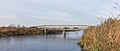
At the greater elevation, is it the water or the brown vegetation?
the brown vegetation

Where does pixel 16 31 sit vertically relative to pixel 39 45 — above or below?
above

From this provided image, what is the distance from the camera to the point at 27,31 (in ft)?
233

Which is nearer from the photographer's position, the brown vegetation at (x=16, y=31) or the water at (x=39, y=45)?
the water at (x=39, y=45)

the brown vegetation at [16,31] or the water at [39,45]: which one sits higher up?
the brown vegetation at [16,31]

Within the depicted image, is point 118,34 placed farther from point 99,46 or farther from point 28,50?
point 28,50

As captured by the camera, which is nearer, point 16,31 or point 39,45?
point 39,45

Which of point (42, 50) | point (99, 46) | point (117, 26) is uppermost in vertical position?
point (117, 26)

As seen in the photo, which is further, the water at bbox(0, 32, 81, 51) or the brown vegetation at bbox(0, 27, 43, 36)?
the brown vegetation at bbox(0, 27, 43, 36)

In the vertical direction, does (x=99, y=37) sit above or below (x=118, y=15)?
below

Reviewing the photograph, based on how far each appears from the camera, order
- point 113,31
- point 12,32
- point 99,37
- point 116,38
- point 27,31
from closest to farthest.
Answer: point 116,38 → point 113,31 → point 99,37 → point 12,32 → point 27,31

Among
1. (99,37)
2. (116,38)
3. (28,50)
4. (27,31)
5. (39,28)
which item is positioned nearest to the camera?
(116,38)

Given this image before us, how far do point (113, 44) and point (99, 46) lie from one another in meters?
2.80

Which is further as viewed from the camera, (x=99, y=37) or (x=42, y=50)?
(x=42, y=50)

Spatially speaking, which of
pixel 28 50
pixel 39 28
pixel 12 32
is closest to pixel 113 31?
pixel 28 50
